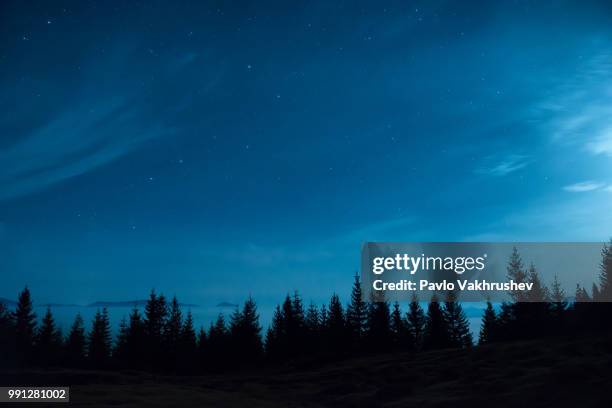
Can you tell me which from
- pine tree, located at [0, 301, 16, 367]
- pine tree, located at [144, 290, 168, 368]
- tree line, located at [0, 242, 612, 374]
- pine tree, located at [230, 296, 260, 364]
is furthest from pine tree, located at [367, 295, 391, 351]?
pine tree, located at [0, 301, 16, 367]

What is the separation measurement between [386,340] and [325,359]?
2484cm

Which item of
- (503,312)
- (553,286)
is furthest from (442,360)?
(553,286)

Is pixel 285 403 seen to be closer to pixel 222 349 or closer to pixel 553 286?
pixel 222 349

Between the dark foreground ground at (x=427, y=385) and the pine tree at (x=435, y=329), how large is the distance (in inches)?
1424

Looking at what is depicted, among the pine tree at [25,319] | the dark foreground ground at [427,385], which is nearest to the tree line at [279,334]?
the pine tree at [25,319]

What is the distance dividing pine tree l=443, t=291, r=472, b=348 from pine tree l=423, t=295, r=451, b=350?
5.10ft

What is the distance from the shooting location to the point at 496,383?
17.6m

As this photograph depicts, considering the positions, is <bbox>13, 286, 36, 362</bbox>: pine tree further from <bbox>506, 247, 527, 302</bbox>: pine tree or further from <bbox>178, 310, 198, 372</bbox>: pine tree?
<bbox>506, 247, 527, 302</bbox>: pine tree

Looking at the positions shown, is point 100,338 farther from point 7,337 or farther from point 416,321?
point 416,321

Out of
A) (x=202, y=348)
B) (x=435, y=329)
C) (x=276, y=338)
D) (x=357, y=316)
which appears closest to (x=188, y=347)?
(x=202, y=348)

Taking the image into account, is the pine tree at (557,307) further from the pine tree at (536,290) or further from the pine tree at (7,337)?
the pine tree at (7,337)

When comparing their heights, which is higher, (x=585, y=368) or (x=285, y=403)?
(x=585, y=368)

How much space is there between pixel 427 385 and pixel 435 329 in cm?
4735

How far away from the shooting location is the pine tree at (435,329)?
207ft
